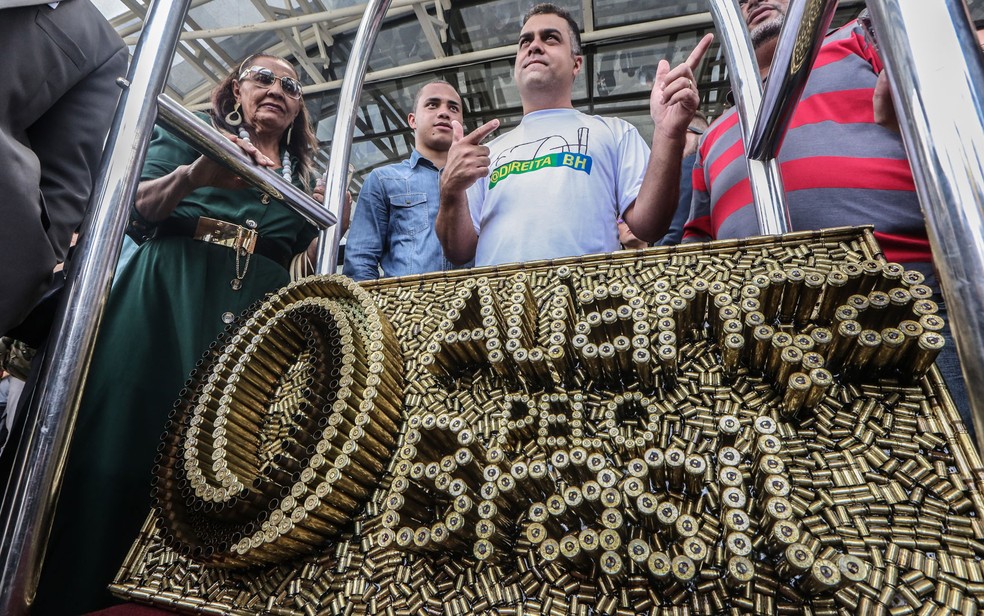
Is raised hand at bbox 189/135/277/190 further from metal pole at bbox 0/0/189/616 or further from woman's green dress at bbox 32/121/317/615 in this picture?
metal pole at bbox 0/0/189/616

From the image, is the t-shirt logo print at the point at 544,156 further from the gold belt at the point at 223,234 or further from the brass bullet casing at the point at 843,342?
the brass bullet casing at the point at 843,342

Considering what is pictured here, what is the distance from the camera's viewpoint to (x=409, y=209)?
6.59 feet

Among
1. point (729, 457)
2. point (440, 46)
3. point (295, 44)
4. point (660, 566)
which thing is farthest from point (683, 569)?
point (295, 44)

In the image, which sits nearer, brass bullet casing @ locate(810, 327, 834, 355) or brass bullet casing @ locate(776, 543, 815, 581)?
brass bullet casing @ locate(776, 543, 815, 581)

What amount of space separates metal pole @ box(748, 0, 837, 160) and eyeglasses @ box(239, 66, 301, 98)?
4.55 feet

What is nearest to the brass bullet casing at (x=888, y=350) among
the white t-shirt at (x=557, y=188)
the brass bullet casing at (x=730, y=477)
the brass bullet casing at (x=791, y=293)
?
the brass bullet casing at (x=791, y=293)

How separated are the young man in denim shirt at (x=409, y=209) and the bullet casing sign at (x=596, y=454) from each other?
38.9 inches

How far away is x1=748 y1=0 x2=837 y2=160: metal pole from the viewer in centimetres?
64

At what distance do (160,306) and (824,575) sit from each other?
1.38 meters

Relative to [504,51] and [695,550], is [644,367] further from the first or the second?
[504,51]

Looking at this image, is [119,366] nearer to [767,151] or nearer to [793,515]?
[793,515]

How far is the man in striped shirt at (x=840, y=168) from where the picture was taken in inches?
36.7

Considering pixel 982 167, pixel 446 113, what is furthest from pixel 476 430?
pixel 446 113

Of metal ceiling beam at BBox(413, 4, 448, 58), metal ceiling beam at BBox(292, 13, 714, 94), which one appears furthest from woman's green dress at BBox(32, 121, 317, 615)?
metal ceiling beam at BBox(292, 13, 714, 94)
